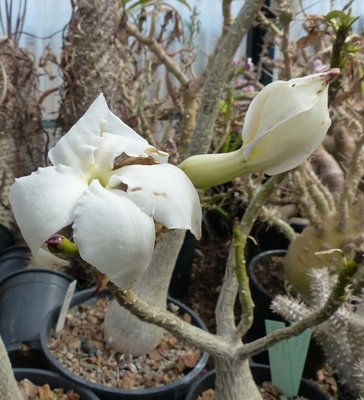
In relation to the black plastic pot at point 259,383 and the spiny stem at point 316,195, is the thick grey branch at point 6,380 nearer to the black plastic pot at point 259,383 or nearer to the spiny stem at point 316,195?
the black plastic pot at point 259,383

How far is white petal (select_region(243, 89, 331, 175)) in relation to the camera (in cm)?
35

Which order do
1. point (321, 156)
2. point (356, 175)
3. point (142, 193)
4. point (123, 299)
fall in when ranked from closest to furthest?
point (142, 193) → point (123, 299) → point (356, 175) → point (321, 156)

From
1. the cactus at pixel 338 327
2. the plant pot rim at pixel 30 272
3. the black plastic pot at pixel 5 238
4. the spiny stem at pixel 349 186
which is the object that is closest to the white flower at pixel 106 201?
the cactus at pixel 338 327

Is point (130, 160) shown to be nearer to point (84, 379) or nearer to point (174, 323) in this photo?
point (174, 323)

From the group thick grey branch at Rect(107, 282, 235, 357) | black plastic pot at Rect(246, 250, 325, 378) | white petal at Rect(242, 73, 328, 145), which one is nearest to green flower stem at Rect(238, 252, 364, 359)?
thick grey branch at Rect(107, 282, 235, 357)

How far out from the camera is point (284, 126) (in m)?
0.35

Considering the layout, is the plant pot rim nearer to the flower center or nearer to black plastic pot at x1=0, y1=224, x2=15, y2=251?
black plastic pot at x1=0, y1=224, x2=15, y2=251

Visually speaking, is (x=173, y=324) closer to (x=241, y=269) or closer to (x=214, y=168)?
(x=241, y=269)

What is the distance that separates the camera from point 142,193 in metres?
0.33

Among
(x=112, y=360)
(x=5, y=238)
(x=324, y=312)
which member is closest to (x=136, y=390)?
(x=112, y=360)

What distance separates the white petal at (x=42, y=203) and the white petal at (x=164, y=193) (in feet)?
0.11

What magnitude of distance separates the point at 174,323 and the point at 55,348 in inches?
16.9

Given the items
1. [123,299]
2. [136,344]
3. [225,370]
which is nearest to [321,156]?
[136,344]

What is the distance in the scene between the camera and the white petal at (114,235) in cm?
31
